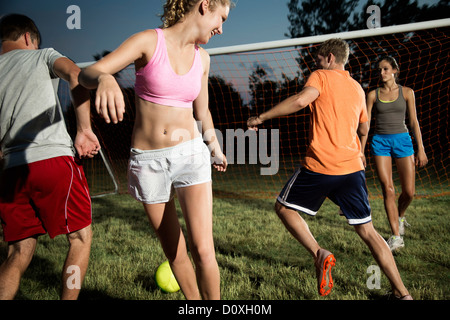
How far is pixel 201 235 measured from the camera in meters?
1.94

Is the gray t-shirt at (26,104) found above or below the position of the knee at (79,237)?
Result: above

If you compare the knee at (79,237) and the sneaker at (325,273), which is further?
the sneaker at (325,273)

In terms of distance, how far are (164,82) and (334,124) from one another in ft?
4.37

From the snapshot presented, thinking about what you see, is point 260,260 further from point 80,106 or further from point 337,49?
point 80,106

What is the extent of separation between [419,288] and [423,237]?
1617mm

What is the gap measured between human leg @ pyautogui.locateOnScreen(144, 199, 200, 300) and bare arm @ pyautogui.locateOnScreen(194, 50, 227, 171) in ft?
1.58

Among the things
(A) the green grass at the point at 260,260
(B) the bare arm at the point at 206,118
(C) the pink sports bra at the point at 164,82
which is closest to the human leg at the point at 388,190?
(A) the green grass at the point at 260,260

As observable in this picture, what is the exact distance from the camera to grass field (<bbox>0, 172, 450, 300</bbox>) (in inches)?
104

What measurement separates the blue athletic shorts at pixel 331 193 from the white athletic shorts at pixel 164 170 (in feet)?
2.94

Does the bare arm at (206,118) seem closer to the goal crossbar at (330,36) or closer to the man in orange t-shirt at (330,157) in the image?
the man in orange t-shirt at (330,157)

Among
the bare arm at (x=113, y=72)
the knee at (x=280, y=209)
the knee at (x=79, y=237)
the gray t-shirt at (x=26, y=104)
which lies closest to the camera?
the bare arm at (x=113, y=72)

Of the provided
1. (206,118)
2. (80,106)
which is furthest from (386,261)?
(80,106)

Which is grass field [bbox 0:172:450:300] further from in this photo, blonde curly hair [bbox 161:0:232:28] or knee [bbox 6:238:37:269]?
blonde curly hair [bbox 161:0:232:28]

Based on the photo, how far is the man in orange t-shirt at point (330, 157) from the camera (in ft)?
7.91
